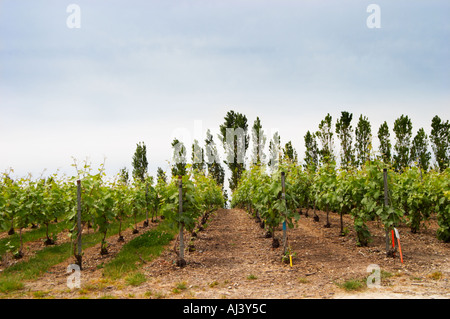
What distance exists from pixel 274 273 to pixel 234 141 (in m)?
31.4

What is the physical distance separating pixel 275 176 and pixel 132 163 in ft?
139

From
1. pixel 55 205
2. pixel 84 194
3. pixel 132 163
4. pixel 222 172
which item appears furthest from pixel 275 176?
pixel 132 163

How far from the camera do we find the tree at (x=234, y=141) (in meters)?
37.1

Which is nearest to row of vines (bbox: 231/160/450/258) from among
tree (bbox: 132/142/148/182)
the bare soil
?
the bare soil

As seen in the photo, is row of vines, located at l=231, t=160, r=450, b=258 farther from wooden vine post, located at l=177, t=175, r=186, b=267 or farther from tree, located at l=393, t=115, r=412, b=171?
tree, located at l=393, t=115, r=412, b=171

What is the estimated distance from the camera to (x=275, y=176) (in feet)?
27.7

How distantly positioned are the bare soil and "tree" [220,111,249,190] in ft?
86.8

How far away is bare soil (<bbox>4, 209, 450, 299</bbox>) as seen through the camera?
5.38m

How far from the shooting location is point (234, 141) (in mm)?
37844

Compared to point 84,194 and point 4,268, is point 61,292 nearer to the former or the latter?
point 84,194

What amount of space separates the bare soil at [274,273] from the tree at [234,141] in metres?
26.5

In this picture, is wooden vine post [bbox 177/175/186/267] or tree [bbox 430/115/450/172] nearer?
wooden vine post [bbox 177/175/186/267]

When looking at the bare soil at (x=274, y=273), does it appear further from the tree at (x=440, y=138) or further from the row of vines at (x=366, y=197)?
the tree at (x=440, y=138)

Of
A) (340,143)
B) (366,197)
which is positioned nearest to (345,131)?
(340,143)
